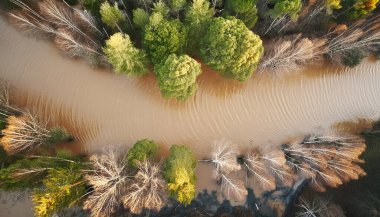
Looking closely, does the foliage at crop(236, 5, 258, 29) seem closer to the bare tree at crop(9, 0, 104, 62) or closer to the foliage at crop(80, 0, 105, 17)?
the foliage at crop(80, 0, 105, 17)

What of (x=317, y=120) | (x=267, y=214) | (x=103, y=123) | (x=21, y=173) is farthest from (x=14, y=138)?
(x=317, y=120)

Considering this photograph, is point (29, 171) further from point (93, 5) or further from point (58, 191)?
point (93, 5)

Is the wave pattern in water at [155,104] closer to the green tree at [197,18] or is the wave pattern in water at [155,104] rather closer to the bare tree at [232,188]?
the bare tree at [232,188]

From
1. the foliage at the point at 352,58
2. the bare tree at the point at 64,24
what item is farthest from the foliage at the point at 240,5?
the bare tree at the point at 64,24

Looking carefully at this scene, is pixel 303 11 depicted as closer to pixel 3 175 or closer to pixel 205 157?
pixel 205 157

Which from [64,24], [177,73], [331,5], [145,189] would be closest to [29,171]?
[145,189]

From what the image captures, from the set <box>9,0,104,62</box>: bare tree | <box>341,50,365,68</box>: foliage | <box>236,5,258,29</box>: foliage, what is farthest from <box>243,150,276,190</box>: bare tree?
<box>9,0,104,62</box>: bare tree
